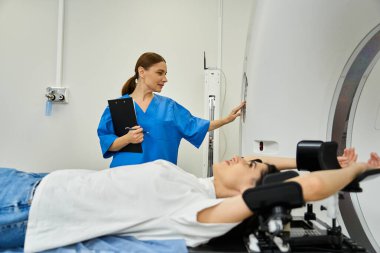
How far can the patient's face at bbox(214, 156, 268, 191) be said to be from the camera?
0.94 m

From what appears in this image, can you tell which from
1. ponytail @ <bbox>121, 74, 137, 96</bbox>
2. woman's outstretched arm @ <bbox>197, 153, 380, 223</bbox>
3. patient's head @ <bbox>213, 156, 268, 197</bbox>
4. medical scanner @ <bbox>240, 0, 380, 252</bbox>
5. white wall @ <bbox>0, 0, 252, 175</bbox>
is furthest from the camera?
white wall @ <bbox>0, 0, 252, 175</bbox>

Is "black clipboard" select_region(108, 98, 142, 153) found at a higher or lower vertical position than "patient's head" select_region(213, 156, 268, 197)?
higher

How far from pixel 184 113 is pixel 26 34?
4.94ft

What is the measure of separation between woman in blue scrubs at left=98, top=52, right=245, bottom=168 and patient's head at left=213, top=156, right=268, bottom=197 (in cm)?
66

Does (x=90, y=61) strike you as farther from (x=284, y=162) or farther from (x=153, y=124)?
(x=284, y=162)

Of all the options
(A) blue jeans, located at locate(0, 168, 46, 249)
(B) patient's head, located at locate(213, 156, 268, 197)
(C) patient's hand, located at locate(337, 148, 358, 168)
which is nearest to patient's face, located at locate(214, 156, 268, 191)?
(B) patient's head, located at locate(213, 156, 268, 197)

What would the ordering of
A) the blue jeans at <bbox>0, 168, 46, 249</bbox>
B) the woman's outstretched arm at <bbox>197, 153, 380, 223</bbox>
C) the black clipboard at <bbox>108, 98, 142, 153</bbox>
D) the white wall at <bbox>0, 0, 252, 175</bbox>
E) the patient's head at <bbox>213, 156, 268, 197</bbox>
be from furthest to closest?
the white wall at <bbox>0, 0, 252, 175</bbox>, the black clipboard at <bbox>108, 98, 142, 153</bbox>, the patient's head at <bbox>213, 156, 268, 197</bbox>, the blue jeans at <bbox>0, 168, 46, 249</bbox>, the woman's outstretched arm at <bbox>197, 153, 380, 223</bbox>

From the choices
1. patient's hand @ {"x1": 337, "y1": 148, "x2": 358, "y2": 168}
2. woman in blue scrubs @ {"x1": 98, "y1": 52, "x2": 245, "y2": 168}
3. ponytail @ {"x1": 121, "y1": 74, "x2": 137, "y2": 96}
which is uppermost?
A: ponytail @ {"x1": 121, "y1": 74, "x2": 137, "y2": 96}

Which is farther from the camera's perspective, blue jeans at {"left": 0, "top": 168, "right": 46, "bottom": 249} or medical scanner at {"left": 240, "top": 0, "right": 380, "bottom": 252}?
medical scanner at {"left": 240, "top": 0, "right": 380, "bottom": 252}

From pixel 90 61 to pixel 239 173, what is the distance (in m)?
1.67

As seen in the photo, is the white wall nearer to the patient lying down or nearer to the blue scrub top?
the blue scrub top

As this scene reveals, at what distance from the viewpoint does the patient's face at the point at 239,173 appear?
94cm

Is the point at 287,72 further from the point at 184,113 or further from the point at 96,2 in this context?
the point at 96,2

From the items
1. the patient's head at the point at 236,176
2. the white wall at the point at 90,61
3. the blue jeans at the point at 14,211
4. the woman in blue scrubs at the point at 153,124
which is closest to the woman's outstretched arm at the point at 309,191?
the patient's head at the point at 236,176
